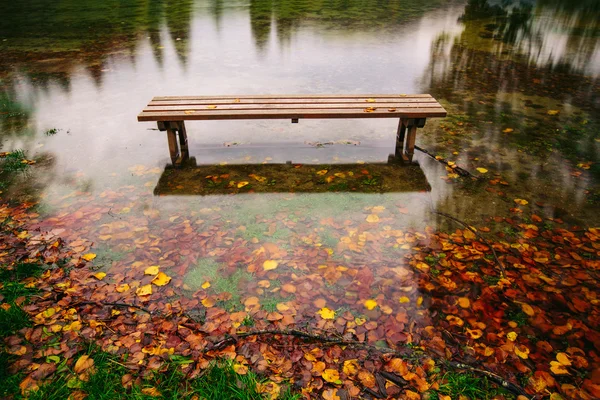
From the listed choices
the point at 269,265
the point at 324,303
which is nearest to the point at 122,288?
the point at 269,265

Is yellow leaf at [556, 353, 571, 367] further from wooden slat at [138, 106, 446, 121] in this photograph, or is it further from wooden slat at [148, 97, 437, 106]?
wooden slat at [148, 97, 437, 106]

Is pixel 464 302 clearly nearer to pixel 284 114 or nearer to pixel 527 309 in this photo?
pixel 527 309

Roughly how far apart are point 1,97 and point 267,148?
4904 mm

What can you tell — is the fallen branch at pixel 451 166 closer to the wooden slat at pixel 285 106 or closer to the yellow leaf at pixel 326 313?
the wooden slat at pixel 285 106

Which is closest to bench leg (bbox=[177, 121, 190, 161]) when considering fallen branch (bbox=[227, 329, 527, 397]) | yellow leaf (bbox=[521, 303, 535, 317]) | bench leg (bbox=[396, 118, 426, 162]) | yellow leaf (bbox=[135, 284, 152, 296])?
yellow leaf (bbox=[135, 284, 152, 296])

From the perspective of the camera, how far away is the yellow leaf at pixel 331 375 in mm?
2143

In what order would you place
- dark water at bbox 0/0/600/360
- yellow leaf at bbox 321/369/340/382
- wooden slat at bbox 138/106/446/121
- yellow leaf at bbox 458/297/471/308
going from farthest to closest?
1. wooden slat at bbox 138/106/446/121
2. dark water at bbox 0/0/600/360
3. yellow leaf at bbox 458/297/471/308
4. yellow leaf at bbox 321/369/340/382

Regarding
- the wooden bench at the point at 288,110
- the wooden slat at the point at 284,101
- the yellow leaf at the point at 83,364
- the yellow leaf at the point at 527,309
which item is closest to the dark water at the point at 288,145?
the wooden bench at the point at 288,110

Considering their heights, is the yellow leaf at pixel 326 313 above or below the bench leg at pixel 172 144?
below

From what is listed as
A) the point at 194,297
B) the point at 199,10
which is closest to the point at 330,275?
the point at 194,297

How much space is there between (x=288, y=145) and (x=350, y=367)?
3.17m

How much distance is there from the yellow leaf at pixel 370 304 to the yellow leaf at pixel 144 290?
155cm

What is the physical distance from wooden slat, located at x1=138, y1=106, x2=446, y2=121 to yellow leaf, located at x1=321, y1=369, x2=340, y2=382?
2.72 metres

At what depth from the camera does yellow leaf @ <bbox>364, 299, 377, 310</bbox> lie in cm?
260
